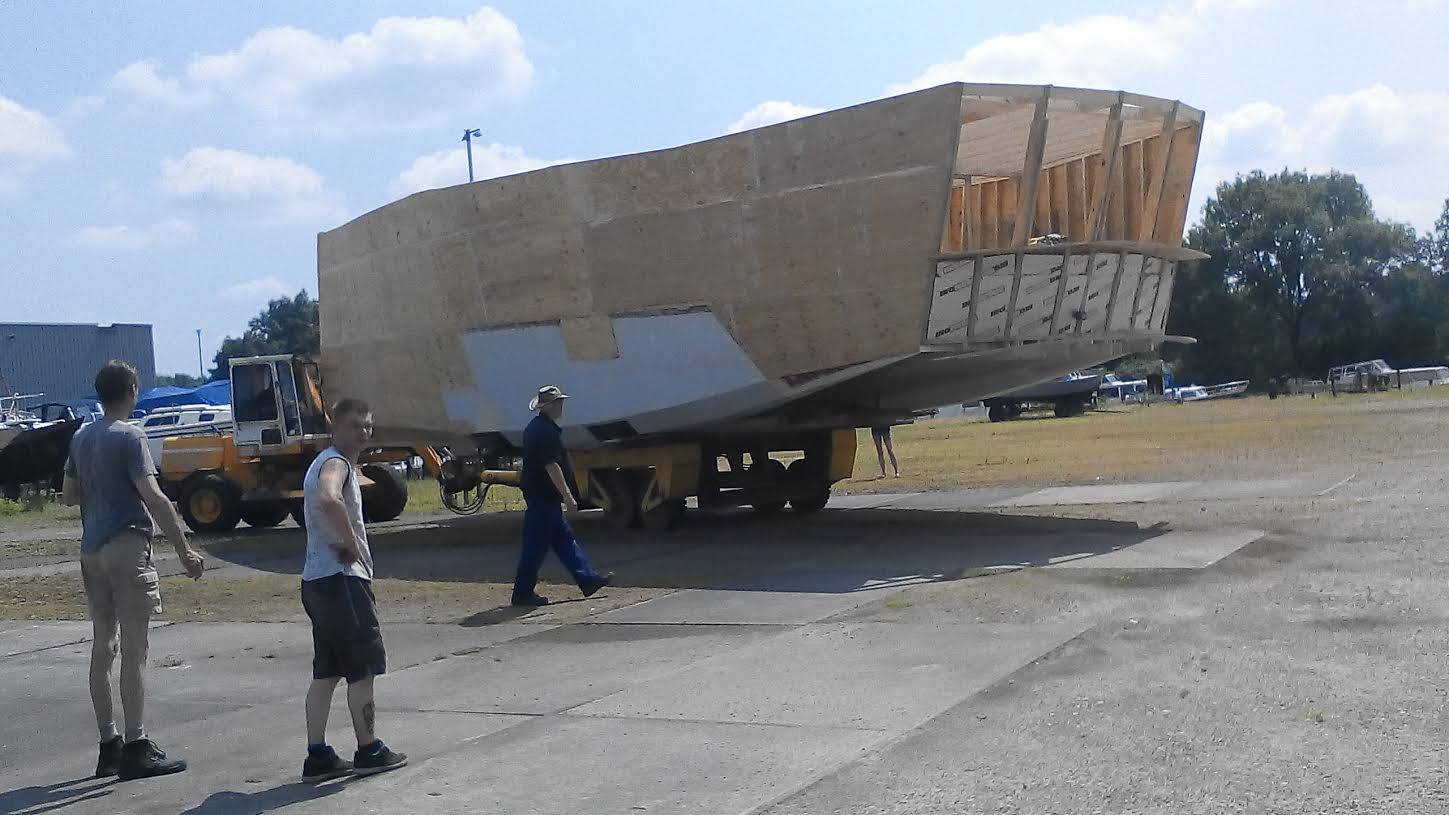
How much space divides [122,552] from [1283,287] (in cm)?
8762

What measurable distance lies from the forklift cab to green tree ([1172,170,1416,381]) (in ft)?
225

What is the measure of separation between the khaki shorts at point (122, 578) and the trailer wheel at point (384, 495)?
15.7 m

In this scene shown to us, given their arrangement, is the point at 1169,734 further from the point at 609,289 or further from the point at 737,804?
the point at 609,289

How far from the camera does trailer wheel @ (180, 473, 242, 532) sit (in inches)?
913

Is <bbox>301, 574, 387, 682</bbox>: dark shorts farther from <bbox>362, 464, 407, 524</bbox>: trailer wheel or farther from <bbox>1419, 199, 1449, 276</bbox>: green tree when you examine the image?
<bbox>1419, 199, 1449, 276</bbox>: green tree

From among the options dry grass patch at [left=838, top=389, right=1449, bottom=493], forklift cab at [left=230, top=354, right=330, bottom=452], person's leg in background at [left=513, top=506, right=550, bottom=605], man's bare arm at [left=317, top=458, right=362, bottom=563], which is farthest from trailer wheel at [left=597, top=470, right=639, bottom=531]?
man's bare arm at [left=317, top=458, right=362, bottom=563]

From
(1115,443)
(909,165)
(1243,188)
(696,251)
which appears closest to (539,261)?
(696,251)

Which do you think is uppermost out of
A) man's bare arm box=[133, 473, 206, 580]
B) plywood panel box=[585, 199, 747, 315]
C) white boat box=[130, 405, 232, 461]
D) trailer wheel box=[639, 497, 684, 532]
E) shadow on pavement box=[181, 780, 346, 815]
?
plywood panel box=[585, 199, 747, 315]

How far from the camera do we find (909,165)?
13930 millimetres

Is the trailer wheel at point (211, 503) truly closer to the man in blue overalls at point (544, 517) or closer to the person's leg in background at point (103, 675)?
the man in blue overalls at point (544, 517)

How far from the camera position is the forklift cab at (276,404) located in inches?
898

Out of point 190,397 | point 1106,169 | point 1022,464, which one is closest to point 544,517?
point 1106,169

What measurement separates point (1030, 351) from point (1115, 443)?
16.1m

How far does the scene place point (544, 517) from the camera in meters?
12.7
